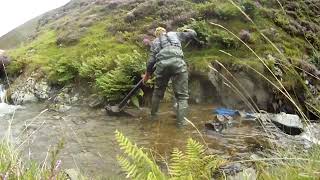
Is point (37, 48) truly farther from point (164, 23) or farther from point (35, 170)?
point (35, 170)

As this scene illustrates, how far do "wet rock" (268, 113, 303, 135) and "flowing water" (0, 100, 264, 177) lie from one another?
0.55m

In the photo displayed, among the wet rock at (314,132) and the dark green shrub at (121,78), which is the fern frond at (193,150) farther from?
the dark green shrub at (121,78)

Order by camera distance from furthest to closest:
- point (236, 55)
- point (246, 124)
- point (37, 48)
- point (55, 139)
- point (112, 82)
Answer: point (37, 48) < point (236, 55) < point (112, 82) < point (246, 124) < point (55, 139)

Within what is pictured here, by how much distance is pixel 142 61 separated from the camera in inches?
480

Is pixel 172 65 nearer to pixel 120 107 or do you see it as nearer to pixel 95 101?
pixel 120 107

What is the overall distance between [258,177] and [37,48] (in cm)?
1585

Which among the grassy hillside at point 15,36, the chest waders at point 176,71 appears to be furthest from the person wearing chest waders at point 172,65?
the grassy hillside at point 15,36

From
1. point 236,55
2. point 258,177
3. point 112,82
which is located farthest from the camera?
point 236,55

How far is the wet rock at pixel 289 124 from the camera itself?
863cm

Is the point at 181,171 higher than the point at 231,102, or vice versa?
the point at 181,171

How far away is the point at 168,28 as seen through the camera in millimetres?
14766

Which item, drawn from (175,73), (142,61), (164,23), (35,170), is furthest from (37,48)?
(35,170)

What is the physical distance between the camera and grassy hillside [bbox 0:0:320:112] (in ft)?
39.7

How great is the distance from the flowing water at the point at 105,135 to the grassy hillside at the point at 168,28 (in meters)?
1.28
